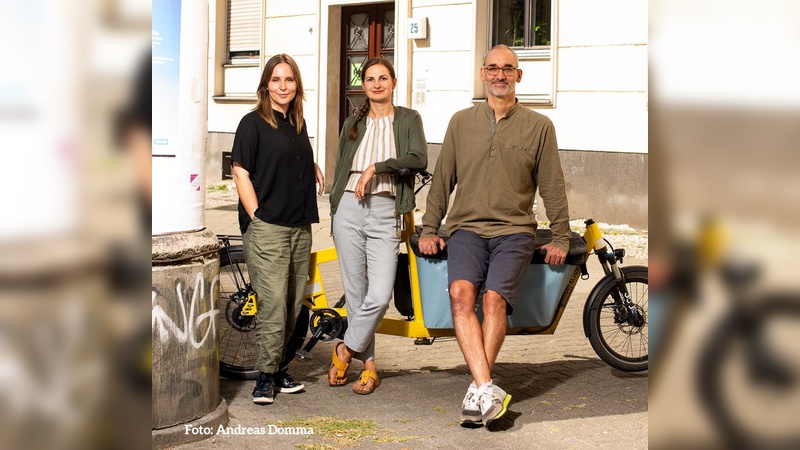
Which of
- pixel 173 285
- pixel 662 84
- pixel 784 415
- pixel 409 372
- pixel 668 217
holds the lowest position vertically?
pixel 409 372

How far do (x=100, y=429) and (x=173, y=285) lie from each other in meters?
3.77

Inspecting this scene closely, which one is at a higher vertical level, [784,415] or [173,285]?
[784,415]

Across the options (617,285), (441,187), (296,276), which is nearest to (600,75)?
(617,285)

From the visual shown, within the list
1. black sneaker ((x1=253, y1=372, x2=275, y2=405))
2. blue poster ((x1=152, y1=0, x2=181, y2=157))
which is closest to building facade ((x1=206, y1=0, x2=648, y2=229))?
black sneaker ((x1=253, y1=372, x2=275, y2=405))

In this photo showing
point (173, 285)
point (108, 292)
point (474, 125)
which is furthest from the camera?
point (474, 125)

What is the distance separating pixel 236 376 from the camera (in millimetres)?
5781

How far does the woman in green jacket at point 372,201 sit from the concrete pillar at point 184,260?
3.24 feet

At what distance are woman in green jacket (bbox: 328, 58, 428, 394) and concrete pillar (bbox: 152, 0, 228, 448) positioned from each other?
3.24 feet

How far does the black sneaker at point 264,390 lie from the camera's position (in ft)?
17.3

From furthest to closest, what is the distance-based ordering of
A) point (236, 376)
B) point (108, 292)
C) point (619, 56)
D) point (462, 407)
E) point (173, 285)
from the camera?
point (619, 56), point (236, 376), point (462, 407), point (173, 285), point (108, 292)

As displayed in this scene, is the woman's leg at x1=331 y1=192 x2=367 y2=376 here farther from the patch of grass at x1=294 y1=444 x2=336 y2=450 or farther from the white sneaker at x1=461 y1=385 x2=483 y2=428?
the patch of grass at x1=294 y1=444 x2=336 y2=450

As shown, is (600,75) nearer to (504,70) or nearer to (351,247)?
(504,70)

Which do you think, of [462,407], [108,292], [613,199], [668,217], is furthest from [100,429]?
[613,199]

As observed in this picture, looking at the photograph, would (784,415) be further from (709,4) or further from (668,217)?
(709,4)
